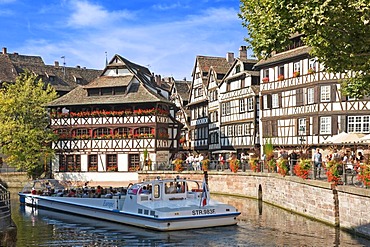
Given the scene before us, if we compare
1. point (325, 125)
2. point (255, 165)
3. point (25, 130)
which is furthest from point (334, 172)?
point (25, 130)

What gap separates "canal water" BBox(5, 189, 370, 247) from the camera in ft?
72.8

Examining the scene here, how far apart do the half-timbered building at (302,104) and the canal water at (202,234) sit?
12.1 metres

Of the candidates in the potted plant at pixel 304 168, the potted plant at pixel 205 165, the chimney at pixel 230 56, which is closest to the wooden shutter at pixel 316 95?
the potted plant at pixel 205 165

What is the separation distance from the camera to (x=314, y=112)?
41.5 m

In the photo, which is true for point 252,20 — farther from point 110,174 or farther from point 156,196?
point 110,174

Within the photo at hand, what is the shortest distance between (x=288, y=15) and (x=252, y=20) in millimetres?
2602

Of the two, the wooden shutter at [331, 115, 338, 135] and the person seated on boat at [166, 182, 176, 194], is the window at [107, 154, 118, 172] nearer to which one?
the wooden shutter at [331, 115, 338, 135]

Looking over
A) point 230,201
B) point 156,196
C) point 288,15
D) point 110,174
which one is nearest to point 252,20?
point 288,15

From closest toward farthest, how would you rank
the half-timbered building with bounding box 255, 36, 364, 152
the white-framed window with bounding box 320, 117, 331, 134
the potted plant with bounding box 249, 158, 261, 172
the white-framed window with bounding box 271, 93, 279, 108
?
1. the potted plant with bounding box 249, 158, 261, 172
2. the half-timbered building with bounding box 255, 36, 364, 152
3. the white-framed window with bounding box 320, 117, 331, 134
4. the white-framed window with bounding box 271, 93, 279, 108

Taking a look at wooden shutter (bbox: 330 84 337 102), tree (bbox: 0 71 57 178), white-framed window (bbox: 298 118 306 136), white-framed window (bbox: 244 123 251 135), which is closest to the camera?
wooden shutter (bbox: 330 84 337 102)

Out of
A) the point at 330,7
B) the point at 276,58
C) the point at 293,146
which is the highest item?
the point at 276,58

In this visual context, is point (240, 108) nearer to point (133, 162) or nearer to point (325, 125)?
point (133, 162)

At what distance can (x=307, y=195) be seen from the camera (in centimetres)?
2788

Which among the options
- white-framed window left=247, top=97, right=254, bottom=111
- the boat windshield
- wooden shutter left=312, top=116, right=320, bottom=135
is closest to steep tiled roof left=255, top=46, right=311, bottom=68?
white-framed window left=247, top=97, right=254, bottom=111
